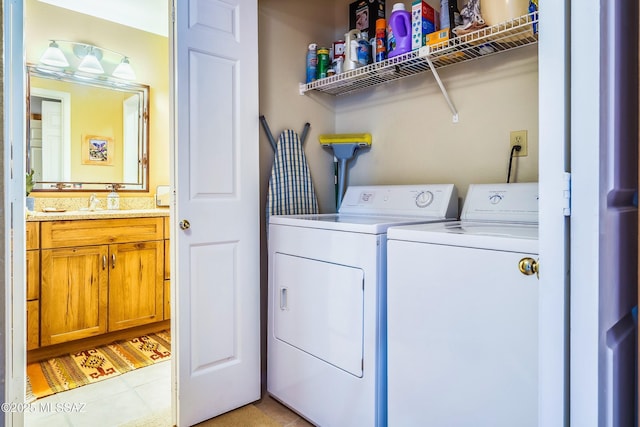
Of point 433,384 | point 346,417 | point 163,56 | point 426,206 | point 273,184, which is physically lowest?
point 346,417

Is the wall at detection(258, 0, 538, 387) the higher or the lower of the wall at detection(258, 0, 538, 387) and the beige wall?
the lower

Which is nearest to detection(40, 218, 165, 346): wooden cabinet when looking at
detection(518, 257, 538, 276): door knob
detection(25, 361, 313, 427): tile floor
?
detection(25, 361, 313, 427): tile floor

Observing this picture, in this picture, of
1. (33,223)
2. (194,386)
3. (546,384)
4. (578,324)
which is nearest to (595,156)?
(578,324)

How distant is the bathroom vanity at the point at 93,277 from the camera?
2.46 meters

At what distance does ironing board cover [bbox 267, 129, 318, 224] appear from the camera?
2109 millimetres

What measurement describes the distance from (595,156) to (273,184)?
1649mm

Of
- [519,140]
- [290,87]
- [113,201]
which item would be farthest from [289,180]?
[113,201]

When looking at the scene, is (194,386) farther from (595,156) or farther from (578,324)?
(595,156)

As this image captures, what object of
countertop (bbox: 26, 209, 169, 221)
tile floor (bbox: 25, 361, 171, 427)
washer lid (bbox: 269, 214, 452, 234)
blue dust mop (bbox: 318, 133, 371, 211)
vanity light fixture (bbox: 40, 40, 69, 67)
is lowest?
tile floor (bbox: 25, 361, 171, 427)

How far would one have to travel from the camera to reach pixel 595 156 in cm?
61

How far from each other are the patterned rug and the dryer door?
1.23m

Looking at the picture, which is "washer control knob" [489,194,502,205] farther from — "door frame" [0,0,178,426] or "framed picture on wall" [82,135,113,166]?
"framed picture on wall" [82,135,113,166]

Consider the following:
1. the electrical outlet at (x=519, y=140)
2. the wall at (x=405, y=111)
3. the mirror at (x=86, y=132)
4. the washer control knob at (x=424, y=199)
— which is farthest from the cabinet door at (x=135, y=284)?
the electrical outlet at (x=519, y=140)

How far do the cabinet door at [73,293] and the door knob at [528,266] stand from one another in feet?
8.79
